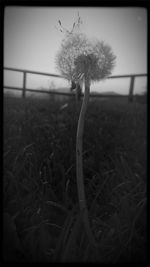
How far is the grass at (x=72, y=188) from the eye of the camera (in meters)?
0.52

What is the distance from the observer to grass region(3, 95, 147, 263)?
518 millimetres

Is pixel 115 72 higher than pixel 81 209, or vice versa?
pixel 115 72

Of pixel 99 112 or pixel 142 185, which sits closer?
pixel 142 185

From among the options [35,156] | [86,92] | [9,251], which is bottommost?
[9,251]

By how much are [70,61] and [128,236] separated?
309mm

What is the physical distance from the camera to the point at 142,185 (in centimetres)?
59

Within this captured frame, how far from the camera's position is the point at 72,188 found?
1.98ft

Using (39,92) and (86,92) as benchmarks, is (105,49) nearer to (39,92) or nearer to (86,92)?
(86,92)
